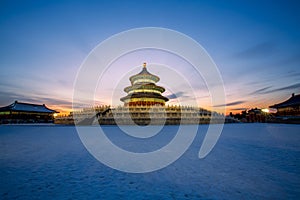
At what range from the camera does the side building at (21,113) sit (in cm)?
4081

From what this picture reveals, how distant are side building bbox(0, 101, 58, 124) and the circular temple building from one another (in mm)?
30167

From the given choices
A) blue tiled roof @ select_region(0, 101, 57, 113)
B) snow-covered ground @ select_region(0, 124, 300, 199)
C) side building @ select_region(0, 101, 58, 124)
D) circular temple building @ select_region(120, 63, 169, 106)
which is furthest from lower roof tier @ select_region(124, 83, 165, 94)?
blue tiled roof @ select_region(0, 101, 57, 113)

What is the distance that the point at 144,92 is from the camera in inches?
1220

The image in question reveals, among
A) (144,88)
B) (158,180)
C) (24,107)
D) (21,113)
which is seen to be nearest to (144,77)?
(144,88)

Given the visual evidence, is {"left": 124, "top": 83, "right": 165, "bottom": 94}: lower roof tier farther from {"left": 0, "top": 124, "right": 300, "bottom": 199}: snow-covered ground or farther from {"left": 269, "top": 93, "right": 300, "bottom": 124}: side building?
{"left": 0, "top": 124, "right": 300, "bottom": 199}: snow-covered ground

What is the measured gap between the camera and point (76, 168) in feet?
13.8

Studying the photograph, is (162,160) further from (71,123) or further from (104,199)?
A: (71,123)

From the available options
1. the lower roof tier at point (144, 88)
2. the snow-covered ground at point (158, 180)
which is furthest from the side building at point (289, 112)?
the snow-covered ground at point (158, 180)

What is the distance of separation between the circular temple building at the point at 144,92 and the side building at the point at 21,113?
30.2 metres

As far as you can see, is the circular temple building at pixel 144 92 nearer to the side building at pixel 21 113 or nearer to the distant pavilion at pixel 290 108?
the distant pavilion at pixel 290 108

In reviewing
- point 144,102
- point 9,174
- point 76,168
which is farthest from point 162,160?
point 144,102

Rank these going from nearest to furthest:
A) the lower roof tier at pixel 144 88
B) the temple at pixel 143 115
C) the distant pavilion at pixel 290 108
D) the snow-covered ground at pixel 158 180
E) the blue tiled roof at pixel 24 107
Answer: the snow-covered ground at pixel 158 180, the temple at pixel 143 115, the distant pavilion at pixel 290 108, the lower roof tier at pixel 144 88, the blue tiled roof at pixel 24 107

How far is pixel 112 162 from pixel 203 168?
2.65m

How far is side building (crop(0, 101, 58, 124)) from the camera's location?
40812 millimetres
